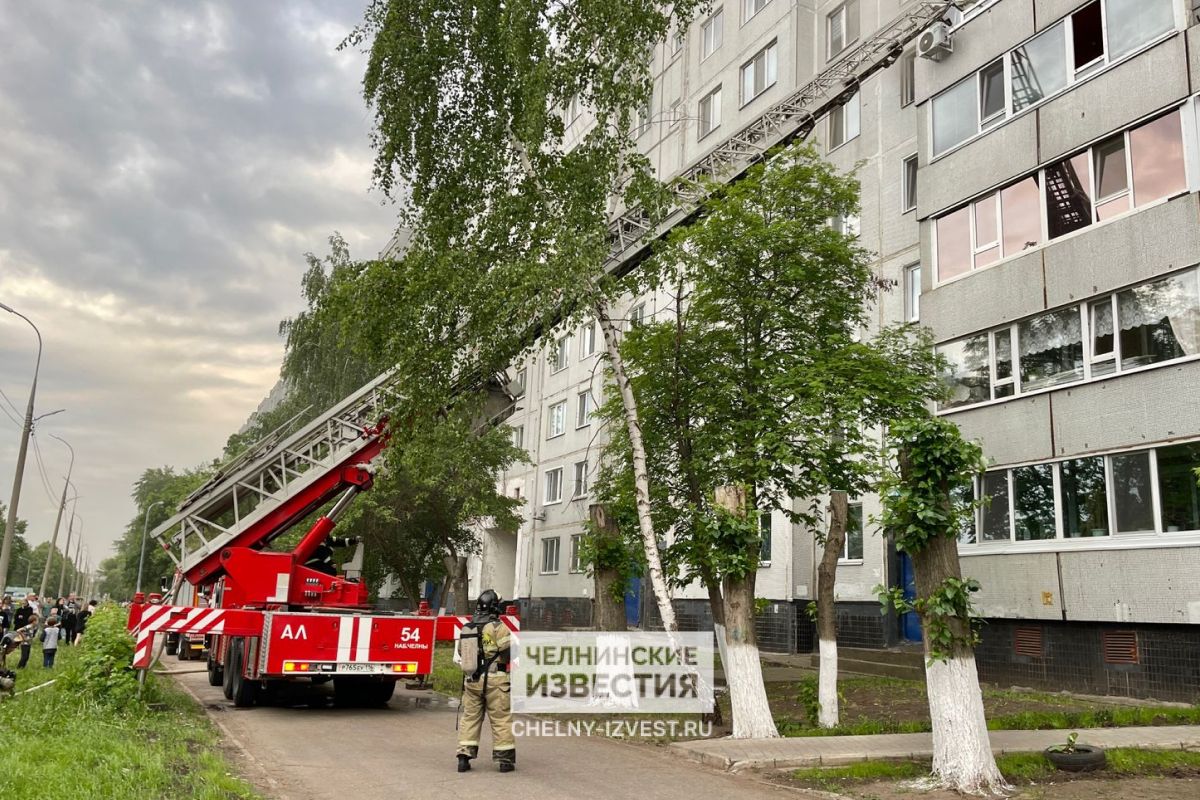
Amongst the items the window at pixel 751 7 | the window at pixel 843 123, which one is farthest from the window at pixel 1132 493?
the window at pixel 751 7

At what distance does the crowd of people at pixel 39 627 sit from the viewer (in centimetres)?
1826

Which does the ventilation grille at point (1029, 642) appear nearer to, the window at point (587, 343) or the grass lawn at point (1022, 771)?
the grass lawn at point (1022, 771)

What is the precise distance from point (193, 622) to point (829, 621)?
28.0ft

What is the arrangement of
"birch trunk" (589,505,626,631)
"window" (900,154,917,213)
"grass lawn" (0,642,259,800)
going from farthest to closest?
"window" (900,154,917,213) < "birch trunk" (589,505,626,631) < "grass lawn" (0,642,259,800)

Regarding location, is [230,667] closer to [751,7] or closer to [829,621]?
[829,621]

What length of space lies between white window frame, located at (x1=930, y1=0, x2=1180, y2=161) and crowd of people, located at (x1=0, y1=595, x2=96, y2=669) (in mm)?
17518

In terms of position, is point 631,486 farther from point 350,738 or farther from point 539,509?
point 539,509

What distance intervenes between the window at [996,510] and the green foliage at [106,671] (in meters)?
13.4

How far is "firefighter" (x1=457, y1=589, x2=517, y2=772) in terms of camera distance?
866 cm

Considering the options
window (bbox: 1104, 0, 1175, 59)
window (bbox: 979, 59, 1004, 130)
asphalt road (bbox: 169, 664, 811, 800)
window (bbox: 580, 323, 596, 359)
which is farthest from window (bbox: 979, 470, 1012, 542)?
window (bbox: 580, 323, 596, 359)

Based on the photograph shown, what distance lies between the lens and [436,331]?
13.2m

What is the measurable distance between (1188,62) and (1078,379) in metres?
4.97

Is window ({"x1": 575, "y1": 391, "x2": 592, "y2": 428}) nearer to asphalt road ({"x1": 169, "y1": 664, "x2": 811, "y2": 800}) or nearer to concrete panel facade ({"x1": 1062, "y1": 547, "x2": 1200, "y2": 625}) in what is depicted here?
concrete panel facade ({"x1": 1062, "y1": 547, "x2": 1200, "y2": 625})

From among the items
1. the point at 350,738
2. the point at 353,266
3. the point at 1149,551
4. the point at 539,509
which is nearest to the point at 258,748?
the point at 350,738
